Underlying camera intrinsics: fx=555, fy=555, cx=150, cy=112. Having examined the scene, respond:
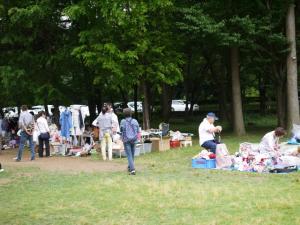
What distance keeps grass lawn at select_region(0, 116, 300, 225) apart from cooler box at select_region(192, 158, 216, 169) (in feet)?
1.19

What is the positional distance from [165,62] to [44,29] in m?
6.88

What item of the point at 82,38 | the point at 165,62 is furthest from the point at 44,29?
the point at 165,62

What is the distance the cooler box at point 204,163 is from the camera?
1518cm

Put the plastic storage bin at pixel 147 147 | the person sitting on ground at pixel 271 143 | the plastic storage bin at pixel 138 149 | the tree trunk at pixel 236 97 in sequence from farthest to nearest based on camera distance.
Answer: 1. the tree trunk at pixel 236 97
2. the plastic storage bin at pixel 147 147
3. the plastic storage bin at pixel 138 149
4. the person sitting on ground at pixel 271 143

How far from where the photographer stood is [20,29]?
27047 mm

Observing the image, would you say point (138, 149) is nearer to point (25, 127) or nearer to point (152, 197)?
point (25, 127)

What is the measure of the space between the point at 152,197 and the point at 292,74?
1475 centimetres

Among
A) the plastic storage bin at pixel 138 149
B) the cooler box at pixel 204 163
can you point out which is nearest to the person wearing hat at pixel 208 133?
the cooler box at pixel 204 163

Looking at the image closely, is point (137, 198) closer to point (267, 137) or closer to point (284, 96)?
point (267, 137)

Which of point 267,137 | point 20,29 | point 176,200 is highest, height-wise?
point 20,29

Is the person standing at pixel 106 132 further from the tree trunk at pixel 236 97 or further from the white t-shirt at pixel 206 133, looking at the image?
the tree trunk at pixel 236 97

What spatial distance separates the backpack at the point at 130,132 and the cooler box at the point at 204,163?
2.10 meters

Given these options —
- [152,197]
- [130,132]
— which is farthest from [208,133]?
[152,197]

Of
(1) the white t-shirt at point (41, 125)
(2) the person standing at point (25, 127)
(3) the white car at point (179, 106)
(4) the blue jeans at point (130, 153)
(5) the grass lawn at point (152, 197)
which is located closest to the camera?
(5) the grass lawn at point (152, 197)
